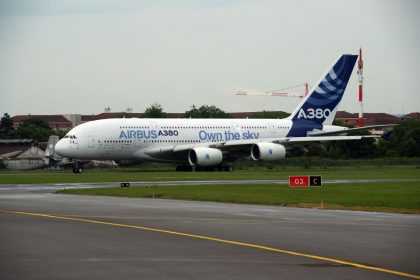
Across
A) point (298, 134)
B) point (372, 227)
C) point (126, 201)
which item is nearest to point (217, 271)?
point (372, 227)

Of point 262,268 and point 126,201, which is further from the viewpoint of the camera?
point 126,201

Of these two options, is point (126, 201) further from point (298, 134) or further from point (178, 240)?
point (298, 134)

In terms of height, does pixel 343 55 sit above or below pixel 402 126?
above

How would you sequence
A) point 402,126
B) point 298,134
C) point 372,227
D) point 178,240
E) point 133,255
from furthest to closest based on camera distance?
1. point 402,126
2. point 298,134
3. point 372,227
4. point 178,240
5. point 133,255

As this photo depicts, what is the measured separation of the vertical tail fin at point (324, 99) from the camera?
284 ft

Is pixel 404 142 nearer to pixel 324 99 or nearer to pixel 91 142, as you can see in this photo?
pixel 324 99

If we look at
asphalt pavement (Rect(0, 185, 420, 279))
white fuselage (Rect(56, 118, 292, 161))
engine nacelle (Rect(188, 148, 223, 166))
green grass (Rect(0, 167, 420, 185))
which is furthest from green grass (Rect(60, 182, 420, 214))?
white fuselage (Rect(56, 118, 292, 161))

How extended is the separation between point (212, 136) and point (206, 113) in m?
59.1

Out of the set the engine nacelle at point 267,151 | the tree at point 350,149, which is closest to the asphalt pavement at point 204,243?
the engine nacelle at point 267,151

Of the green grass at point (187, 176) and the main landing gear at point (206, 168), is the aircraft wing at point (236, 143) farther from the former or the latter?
the green grass at point (187, 176)

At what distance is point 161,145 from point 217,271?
63348 millimetres

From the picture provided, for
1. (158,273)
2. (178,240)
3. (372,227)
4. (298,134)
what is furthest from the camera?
(298,134)

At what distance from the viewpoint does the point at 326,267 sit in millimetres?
16297

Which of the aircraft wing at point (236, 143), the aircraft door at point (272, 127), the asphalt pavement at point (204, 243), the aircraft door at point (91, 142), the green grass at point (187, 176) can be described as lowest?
the green grass at point (187, 176)
